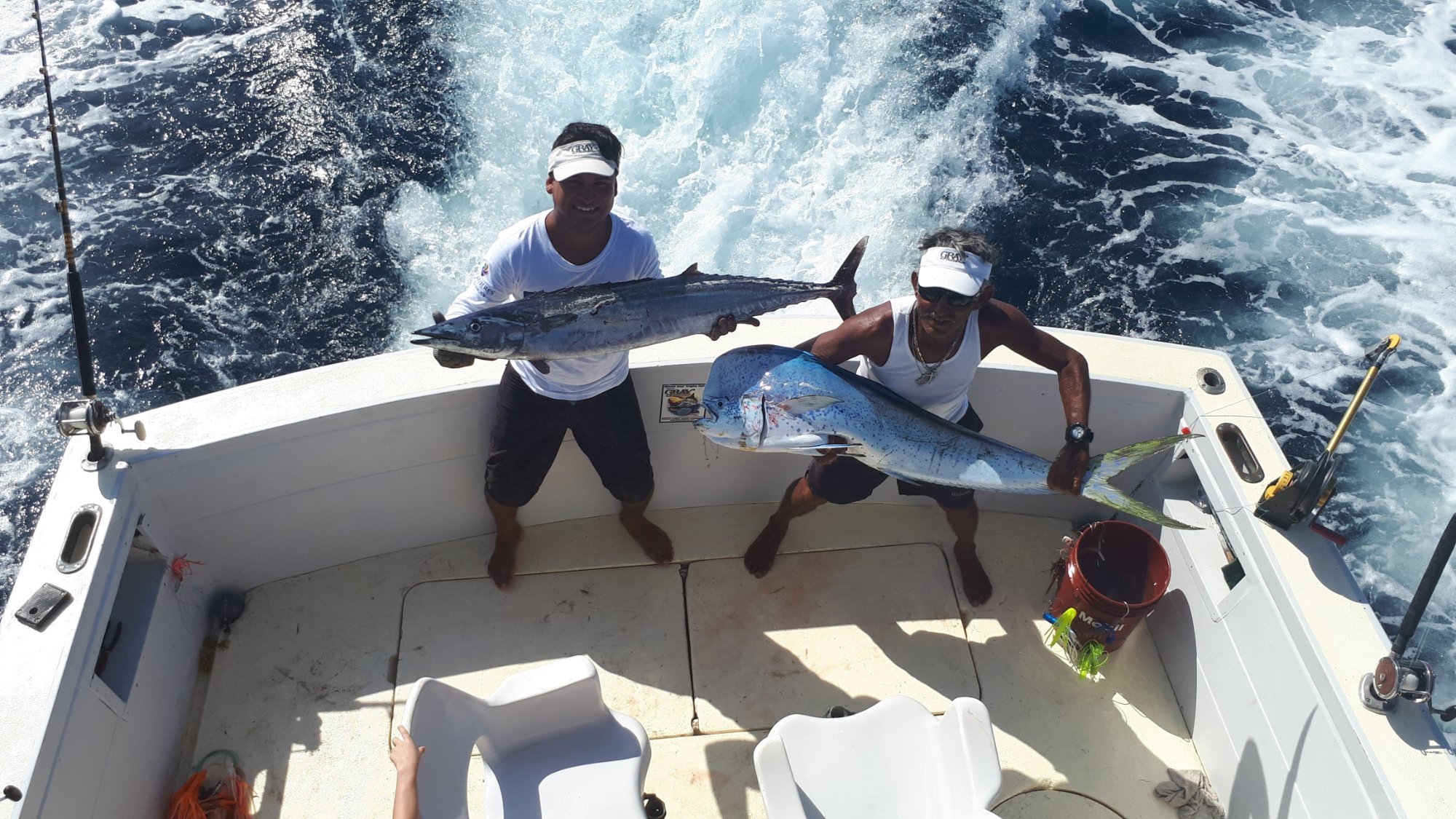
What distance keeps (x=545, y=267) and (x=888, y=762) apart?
1.53 metres

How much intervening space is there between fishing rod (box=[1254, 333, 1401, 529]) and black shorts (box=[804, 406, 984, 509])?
32.6 inches

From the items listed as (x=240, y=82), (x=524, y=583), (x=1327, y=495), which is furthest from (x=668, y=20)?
(x=1327, y=495)

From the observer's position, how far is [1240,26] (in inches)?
311

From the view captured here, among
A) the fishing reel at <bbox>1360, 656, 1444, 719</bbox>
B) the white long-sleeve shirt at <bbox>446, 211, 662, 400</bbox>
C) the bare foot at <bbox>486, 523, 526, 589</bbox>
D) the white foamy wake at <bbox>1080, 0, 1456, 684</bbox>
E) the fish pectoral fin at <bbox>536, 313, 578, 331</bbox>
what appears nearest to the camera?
the fishing reel at <bbox>1360, 656, 1444, 719</bbox>

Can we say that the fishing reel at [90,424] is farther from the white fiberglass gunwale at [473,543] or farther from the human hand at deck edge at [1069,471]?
the human hand at deck edge at [1069,471]

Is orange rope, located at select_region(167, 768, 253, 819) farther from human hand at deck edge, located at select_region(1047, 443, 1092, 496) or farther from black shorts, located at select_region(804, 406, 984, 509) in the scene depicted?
human hand at deck edge, located at select_region(1047, 443, 1092, 496)

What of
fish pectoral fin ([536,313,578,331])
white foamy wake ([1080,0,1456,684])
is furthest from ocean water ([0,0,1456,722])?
fish pectoral fin ([536,313,578,331])

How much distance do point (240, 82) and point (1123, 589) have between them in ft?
23.7

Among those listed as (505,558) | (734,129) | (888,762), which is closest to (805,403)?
(888,762)

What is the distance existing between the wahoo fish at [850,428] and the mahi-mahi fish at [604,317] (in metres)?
0.15

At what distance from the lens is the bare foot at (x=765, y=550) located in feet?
10.5

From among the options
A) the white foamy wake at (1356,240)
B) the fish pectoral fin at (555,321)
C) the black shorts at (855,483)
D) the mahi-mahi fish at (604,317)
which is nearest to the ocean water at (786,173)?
the white foamy wake at (1356,240)

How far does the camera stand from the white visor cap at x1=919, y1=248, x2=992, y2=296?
2.31 metres

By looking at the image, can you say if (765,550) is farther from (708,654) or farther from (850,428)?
(850,428)
